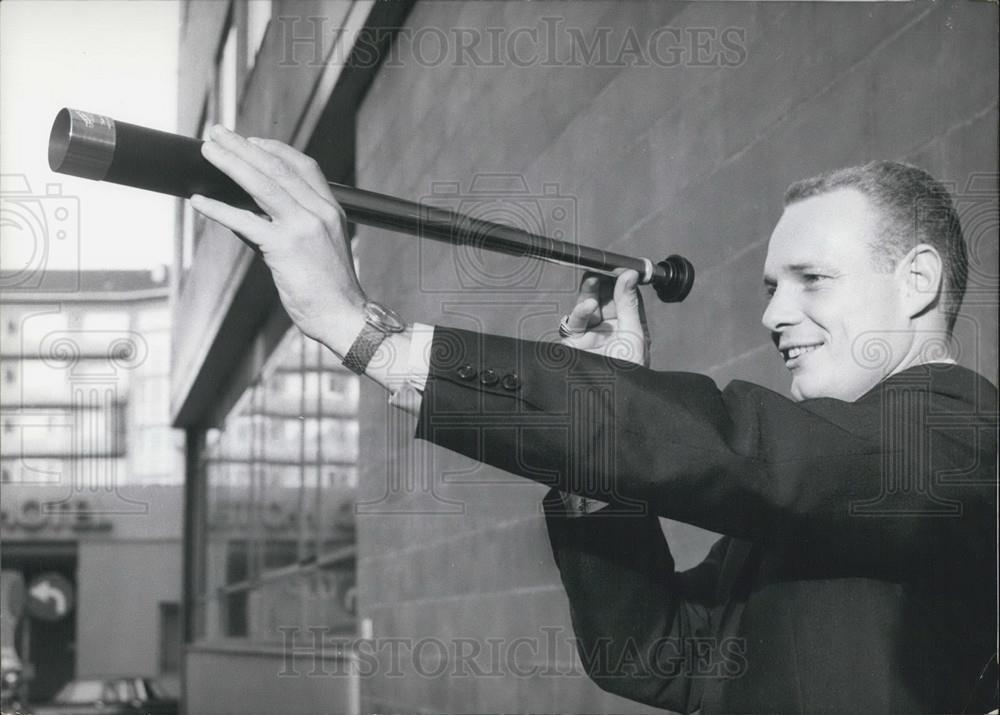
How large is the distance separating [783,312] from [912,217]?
0.57ft

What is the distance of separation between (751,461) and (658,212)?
54.8 inches

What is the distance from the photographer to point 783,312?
57.1 inches

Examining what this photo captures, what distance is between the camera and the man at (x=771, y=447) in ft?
3.40

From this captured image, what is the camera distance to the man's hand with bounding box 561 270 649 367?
141 centimetres

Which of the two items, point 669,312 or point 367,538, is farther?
point 367,538

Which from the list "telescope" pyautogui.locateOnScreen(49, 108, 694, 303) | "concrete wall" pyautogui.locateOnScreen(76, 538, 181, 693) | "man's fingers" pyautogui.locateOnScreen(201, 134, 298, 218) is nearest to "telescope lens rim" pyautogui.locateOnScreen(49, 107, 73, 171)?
"telescope" pyautogui.locateOnScreen(49, 108, 694, 303)

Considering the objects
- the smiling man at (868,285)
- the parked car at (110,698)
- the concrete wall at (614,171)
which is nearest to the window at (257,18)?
the concrete wall at (614,171)

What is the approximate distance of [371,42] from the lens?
3.98 meters

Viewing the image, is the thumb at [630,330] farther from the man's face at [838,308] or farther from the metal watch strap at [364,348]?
the metal watch strap at [364,348]

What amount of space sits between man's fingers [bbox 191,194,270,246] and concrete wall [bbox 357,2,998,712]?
34.9 inches

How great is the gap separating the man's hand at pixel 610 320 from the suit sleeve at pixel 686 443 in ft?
0.93

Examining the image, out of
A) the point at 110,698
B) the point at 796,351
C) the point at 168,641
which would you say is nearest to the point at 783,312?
the point at 796,351

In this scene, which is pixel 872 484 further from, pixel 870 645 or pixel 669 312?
pixel 669 312

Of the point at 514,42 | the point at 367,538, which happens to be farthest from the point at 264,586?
the point at 514,42
